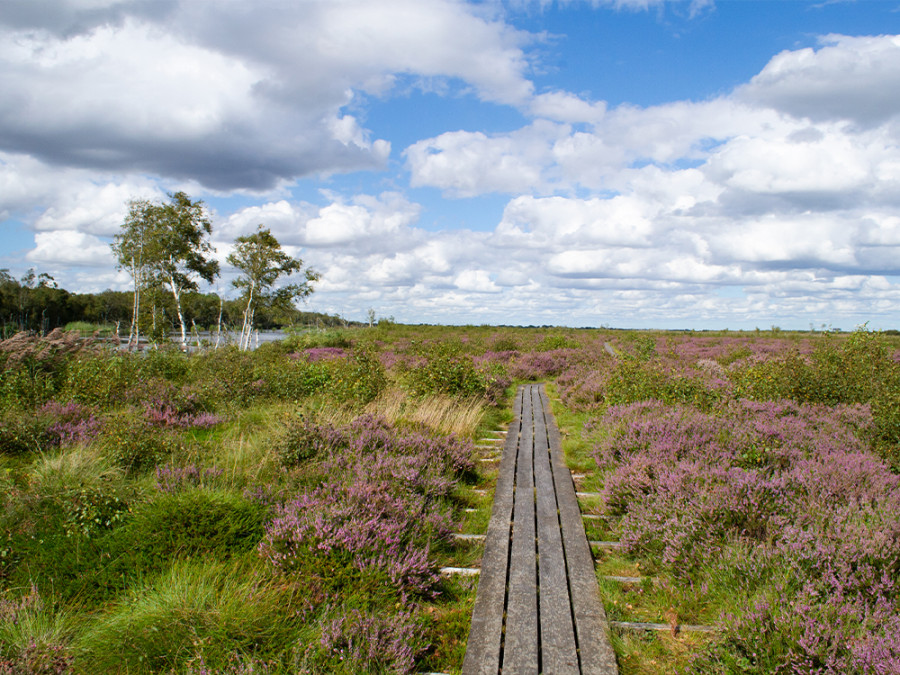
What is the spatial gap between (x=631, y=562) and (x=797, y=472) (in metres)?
1.94

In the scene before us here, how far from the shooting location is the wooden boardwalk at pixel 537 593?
11.5 feet

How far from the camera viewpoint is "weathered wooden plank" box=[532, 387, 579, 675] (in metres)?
3.48

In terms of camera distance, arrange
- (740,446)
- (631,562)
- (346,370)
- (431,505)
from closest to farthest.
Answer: (631,562), (431,505), (740,446), (346,370)

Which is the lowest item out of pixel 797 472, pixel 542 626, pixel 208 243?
pixel 542 626

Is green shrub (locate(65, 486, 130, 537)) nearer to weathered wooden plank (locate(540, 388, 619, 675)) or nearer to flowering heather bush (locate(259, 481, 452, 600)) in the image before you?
flowering heather bush (locate(259, 481, 452, 600))

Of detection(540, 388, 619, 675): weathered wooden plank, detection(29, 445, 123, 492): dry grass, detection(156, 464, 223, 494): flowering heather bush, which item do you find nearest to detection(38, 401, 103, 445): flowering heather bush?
detection(29, 445, 123, 492): dry grass

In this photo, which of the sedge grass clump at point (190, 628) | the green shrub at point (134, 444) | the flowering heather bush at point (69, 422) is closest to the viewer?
the sedge grass clump at point (190, 628)

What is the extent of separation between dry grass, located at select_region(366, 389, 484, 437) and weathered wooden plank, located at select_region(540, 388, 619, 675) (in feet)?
8.49

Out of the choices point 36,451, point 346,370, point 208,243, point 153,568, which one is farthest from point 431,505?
point 208,243

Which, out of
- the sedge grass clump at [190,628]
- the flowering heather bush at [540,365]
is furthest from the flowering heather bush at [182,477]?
the flowering heather bush at [540,365]

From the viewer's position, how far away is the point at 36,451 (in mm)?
6984

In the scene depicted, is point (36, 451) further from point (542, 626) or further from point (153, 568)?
point (542, 626)

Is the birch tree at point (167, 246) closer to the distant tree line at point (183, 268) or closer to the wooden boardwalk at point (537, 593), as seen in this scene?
the distant tree line at point (183, 268)

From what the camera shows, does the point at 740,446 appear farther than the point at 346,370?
No
